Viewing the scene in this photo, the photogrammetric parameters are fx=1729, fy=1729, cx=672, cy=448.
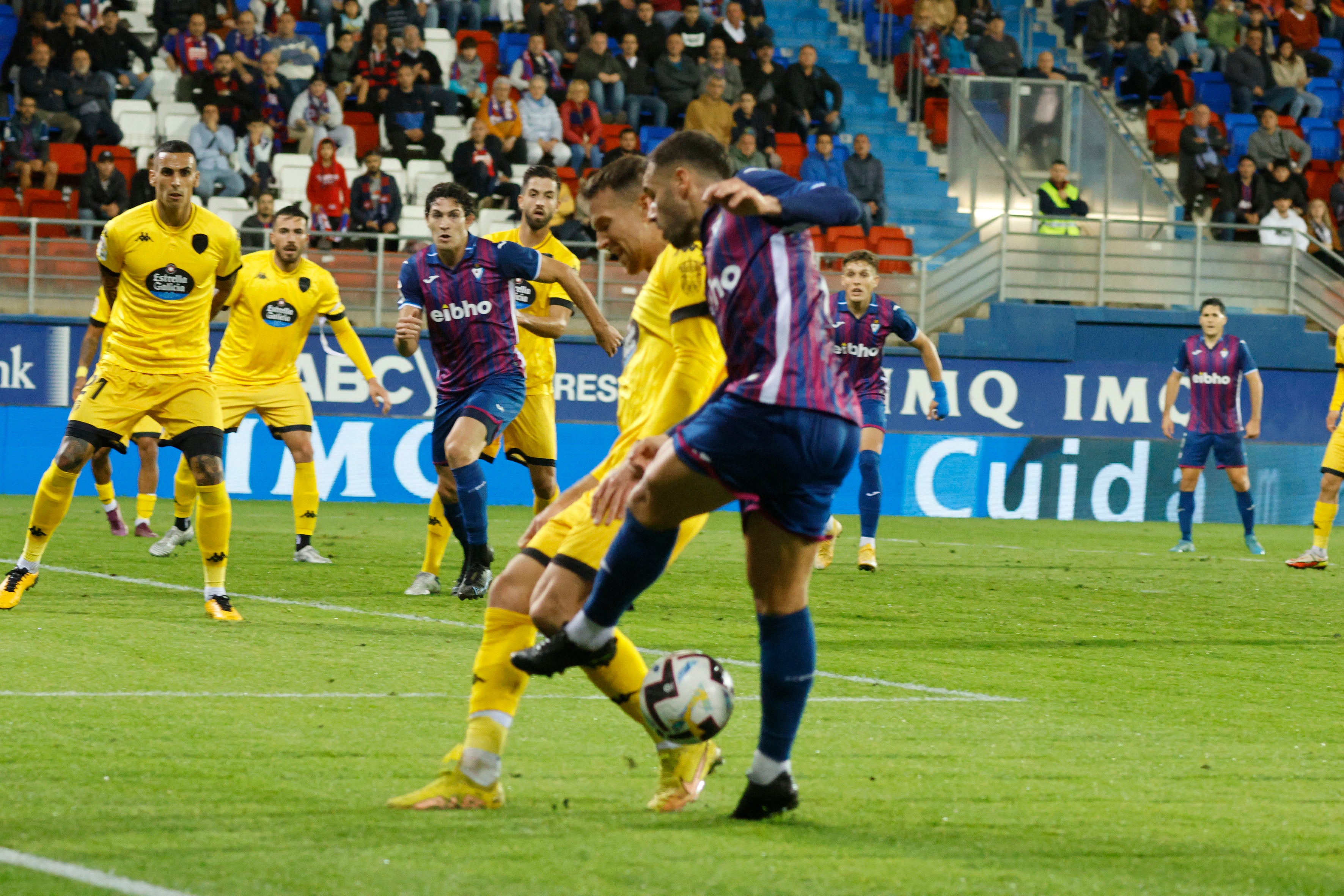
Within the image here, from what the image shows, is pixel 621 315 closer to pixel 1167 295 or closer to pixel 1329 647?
pixel 1167 295

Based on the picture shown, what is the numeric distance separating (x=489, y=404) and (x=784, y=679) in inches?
205

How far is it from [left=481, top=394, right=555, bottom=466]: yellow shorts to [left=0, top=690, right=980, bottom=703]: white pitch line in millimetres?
3907

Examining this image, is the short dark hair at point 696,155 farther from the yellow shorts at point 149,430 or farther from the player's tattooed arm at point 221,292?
the yellow shorts at point 149,430

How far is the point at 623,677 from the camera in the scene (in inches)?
187

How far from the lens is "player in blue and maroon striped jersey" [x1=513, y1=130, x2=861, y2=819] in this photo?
14.1 ft

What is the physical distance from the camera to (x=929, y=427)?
66.6ft

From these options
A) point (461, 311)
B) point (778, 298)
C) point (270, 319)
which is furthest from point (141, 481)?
point (778, 298)

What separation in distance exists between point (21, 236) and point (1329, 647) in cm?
1411

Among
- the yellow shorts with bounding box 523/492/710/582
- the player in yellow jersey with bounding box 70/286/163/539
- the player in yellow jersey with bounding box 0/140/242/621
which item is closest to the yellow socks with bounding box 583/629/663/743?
the yellow shorts with bounding box 523/492/710/582

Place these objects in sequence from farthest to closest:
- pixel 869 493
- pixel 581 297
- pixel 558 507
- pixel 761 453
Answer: pixel 869 493, pixel 581 297, pixel 558 507, pixel 761 453

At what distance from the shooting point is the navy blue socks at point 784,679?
4.51m

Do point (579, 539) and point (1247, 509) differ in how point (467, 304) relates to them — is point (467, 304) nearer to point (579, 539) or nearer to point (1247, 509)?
point (579, 539)

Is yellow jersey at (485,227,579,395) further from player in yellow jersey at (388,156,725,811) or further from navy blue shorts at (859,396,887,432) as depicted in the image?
player in yellow jersey at (388,156,725,811)

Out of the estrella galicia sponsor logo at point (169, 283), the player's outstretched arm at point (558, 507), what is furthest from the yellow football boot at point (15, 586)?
the player's outstretched arm at point (558, 507)
